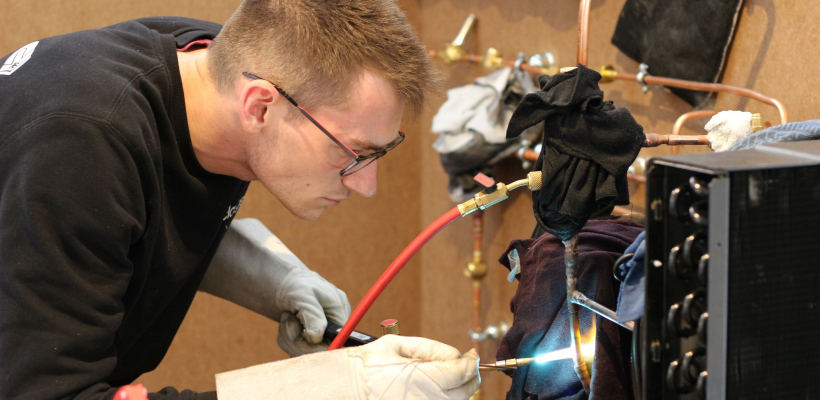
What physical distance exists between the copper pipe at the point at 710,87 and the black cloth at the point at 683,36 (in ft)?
0.10

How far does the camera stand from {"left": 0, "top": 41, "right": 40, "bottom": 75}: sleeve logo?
3.08 ft

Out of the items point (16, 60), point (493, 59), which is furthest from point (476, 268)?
point (16, 60)

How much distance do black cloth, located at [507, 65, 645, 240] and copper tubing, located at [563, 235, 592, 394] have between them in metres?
0.06

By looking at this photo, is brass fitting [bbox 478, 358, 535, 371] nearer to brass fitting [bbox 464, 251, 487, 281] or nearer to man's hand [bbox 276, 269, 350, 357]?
man's hand [bbox 276, 269, 350, 357]

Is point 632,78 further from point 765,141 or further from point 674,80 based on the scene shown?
point 765,141

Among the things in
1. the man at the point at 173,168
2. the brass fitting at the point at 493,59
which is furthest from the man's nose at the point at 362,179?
the brass fitting at the point at 493,59

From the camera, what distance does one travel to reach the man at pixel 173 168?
2.60ft

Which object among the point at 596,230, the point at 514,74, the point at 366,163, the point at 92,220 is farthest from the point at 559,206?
the point at 514,74

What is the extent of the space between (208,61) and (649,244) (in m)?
0.74

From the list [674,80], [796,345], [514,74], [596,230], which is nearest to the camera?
[796,345]

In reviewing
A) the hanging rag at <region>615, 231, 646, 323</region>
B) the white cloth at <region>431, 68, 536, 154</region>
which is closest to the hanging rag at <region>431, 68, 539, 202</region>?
the white cloth at <region>431, 68, 536, 154</region>

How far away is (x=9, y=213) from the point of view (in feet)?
2.59

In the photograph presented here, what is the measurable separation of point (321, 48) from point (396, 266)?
0.33m

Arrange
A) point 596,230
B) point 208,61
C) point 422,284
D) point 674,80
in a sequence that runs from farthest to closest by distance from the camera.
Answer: point 422,284 → point 674,80 → point 208,61 → point 596,230
